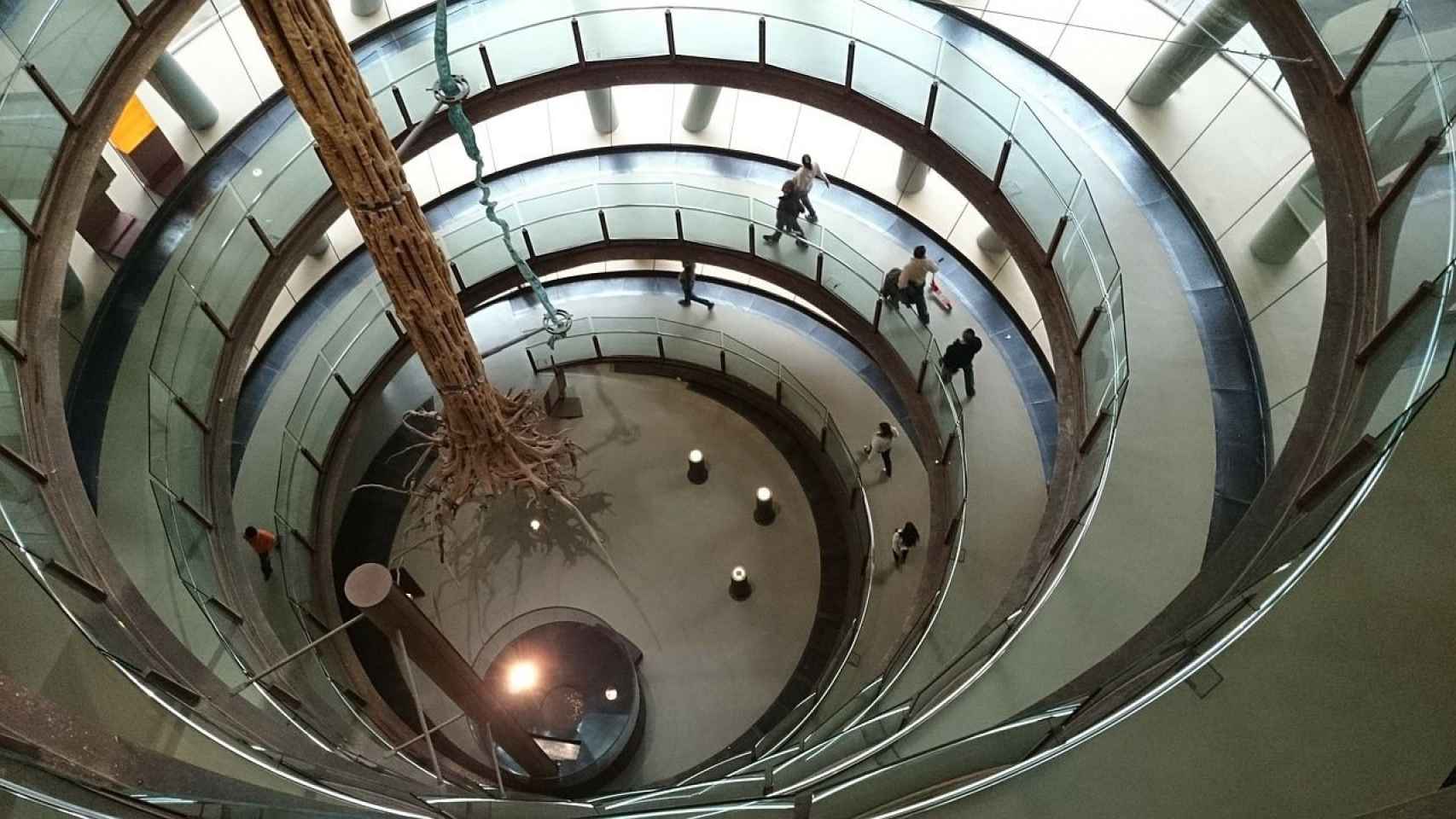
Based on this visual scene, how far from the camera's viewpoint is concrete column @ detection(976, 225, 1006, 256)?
14180mm

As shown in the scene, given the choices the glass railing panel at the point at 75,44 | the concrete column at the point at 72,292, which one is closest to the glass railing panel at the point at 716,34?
the glass railing panel at the point at 75,44

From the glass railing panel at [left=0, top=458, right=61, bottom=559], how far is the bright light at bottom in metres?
6.21

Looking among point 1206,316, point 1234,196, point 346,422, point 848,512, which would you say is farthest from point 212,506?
point 1234,196

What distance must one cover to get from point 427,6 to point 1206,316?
11115 millimetres

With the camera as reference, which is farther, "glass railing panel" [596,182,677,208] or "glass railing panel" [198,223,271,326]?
"glass railing panel" [596,182,677,208]

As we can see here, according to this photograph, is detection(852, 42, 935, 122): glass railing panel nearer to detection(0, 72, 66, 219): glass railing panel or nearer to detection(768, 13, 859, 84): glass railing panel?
detection(768, 13, 859, 84): glass railing panel

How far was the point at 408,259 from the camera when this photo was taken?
7.55 m

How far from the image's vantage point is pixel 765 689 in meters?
15.2

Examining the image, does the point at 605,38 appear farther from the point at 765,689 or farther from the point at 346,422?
the point at 765,689

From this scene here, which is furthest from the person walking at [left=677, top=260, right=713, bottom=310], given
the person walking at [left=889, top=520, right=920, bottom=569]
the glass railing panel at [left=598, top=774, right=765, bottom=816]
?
the glass railing panel at [left=598, top=774, right=765, bottom=816]

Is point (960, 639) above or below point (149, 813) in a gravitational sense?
above

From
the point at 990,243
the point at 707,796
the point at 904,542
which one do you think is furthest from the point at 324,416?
the point at 990,243

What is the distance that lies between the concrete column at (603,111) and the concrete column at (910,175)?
16.5 ft

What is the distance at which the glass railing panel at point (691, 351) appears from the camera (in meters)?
16.8
